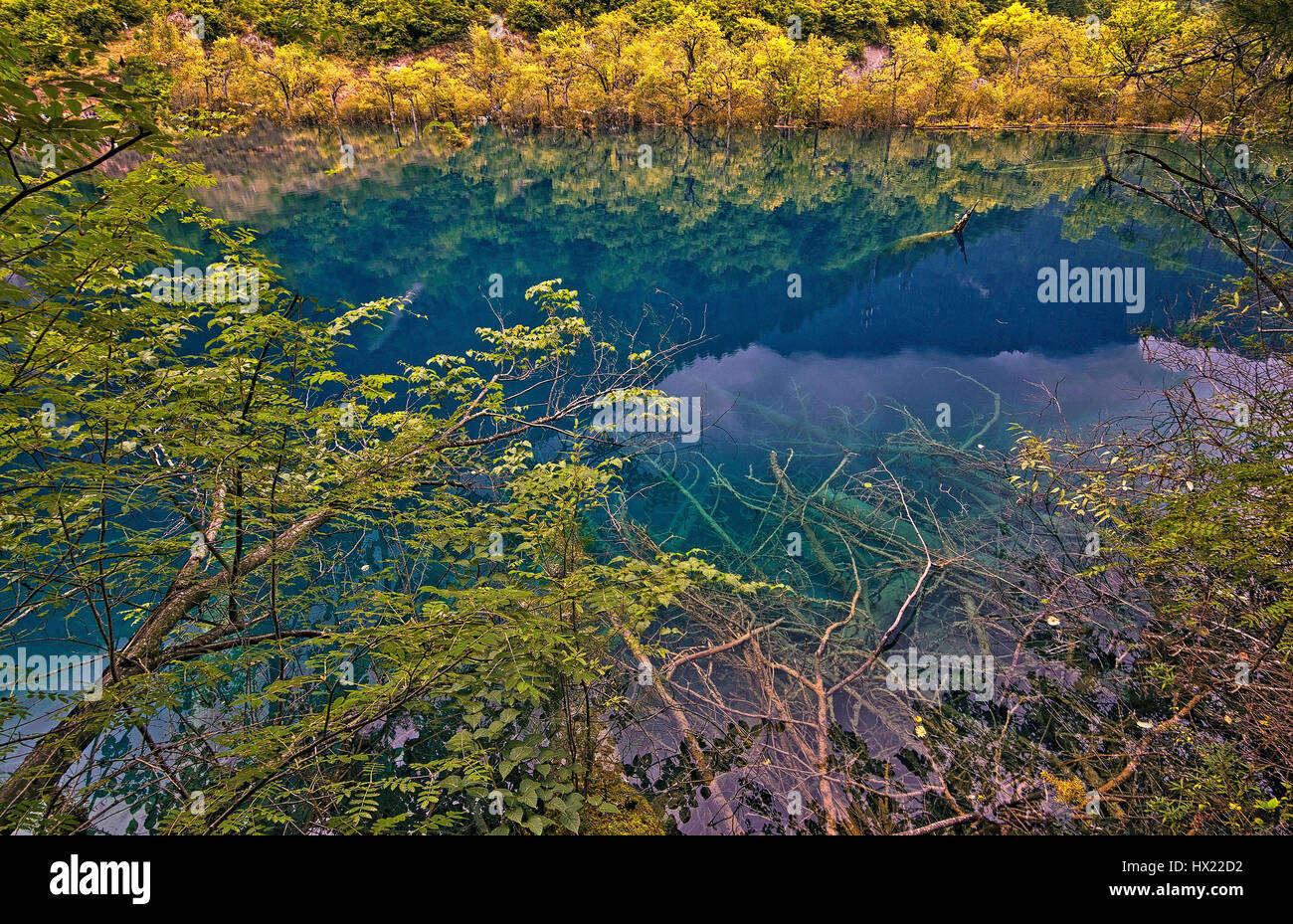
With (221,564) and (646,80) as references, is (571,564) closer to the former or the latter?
(221,564)

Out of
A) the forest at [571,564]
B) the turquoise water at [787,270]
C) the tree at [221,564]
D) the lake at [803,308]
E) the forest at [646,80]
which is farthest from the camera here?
the forest at [646,80]

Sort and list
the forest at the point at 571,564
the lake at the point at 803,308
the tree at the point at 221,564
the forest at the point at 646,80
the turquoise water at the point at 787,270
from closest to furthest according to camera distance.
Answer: the tree at the point at 221,564, the forest at the point at 571,564, the lake at the point at 803,308, the turquoise water at the point at 787,270, the forest at the point at 646,80

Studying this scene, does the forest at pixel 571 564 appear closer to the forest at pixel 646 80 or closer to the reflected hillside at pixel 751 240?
the reflected hillside at pixel 751 240

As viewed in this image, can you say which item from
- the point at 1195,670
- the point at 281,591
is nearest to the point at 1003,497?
the point at 1195,670

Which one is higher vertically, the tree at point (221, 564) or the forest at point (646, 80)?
the forest at point (646, 80)

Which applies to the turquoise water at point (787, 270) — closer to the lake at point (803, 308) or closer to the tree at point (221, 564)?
the lake at point (803, 308)

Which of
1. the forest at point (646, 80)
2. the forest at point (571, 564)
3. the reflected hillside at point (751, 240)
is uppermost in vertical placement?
the forest at point (646, 80)

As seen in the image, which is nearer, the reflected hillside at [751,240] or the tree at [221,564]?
the tree at [221,564]

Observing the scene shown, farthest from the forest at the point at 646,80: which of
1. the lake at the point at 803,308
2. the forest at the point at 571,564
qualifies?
the forest at the point at 571,564

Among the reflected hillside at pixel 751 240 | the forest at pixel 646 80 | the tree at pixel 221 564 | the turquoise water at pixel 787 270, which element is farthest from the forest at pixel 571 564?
the forest at pixel 646 80

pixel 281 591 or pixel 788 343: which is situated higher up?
pixel 788 343
